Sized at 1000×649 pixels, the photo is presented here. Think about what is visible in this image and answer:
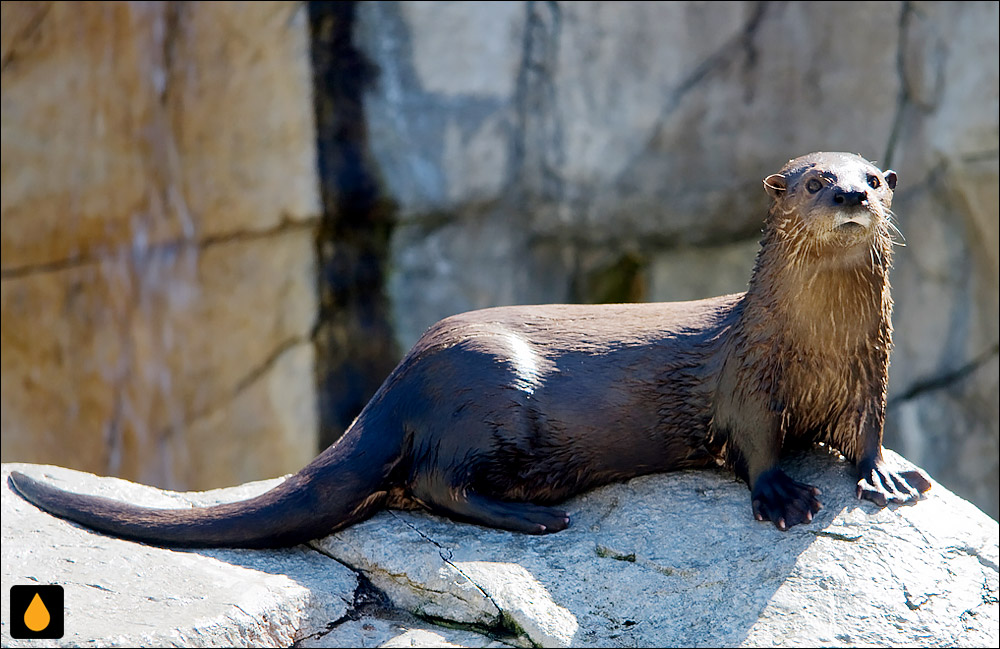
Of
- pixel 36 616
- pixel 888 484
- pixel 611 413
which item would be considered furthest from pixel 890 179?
pixel 36 616

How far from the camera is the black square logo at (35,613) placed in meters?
1.87

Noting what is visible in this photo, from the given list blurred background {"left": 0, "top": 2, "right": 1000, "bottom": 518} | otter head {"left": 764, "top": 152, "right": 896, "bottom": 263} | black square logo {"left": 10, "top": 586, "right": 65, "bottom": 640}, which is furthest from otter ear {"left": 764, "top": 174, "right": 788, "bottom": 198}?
blurred background {"left": 0, "top": 2, "right": 1000, "bottom": 518}

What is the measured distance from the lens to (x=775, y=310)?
2.24 m

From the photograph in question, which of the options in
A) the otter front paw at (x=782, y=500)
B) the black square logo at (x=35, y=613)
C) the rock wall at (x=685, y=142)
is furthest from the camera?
the rock wall at (x=685, y=142)

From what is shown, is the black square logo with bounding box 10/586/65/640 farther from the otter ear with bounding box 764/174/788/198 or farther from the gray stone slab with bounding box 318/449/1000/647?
the otter ear with bounding box 764/174/788/198

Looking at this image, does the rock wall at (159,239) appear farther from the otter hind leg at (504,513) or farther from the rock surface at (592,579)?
the otter hind leg at (504,513)

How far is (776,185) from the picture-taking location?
2.21 metres

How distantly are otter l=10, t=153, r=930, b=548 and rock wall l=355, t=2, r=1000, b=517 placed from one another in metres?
2.10

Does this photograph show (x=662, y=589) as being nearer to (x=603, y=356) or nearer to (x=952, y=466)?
(x=603, y=356)

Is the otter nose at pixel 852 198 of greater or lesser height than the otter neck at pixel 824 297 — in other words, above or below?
above

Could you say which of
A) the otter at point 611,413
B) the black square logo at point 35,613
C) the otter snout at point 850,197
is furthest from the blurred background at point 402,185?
the black square logo at point 35,613

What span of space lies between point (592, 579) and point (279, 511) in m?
0.65

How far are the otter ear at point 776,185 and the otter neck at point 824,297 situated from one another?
8 cm

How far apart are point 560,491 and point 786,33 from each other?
2611 millimetres
